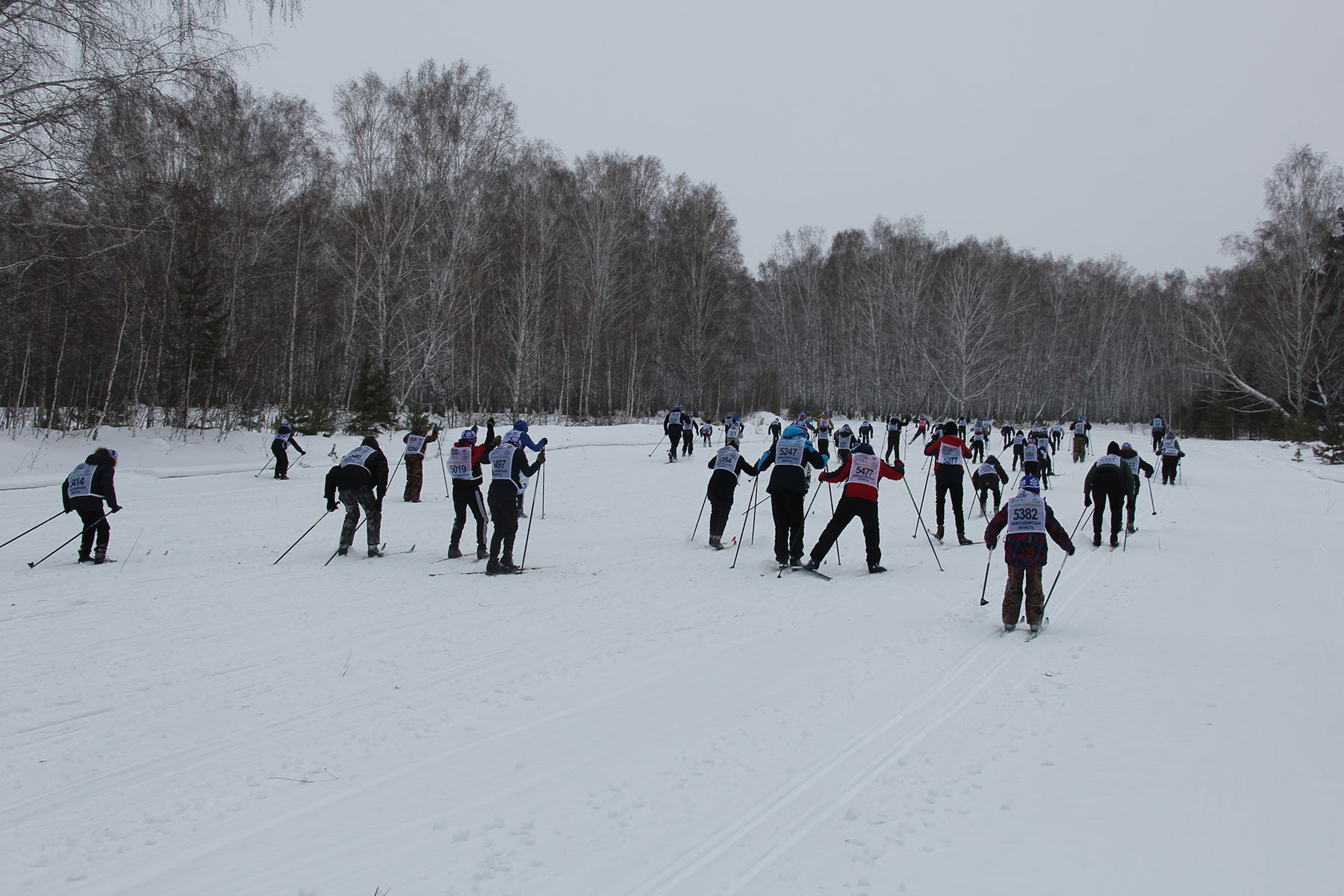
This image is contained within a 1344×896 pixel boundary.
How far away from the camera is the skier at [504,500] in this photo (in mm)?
8875

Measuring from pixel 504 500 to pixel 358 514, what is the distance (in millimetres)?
2387

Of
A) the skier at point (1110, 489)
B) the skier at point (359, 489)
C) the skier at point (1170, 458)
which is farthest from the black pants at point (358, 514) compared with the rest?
the skier at point (1170, 458)

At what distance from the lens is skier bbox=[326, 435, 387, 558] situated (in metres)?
9.75

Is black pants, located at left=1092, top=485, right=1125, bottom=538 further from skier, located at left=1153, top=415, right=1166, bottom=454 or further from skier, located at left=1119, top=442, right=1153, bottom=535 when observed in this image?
skier, located at left=1153, top=415, right=1166, bottom=454

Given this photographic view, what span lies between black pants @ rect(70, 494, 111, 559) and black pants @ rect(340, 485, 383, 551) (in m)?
2.58

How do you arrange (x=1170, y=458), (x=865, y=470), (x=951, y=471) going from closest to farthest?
(x=865, y=470) < (x=951, y=471) < (x=1170, y=458)

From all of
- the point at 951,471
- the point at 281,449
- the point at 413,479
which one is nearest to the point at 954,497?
the point at 951,471

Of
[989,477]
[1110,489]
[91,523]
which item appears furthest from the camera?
[989,477]

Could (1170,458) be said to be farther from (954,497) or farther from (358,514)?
(358,514)

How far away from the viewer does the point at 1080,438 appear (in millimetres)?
25859

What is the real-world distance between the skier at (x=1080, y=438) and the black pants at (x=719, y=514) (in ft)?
63.0

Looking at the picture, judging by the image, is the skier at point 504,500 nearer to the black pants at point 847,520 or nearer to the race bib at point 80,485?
the black pants at point 847,520

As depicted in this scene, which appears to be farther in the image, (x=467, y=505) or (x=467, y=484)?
(x=467, y=505)

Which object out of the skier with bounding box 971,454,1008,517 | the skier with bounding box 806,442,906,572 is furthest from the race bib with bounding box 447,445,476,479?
the skier with bounding box 971,454,1008,517
